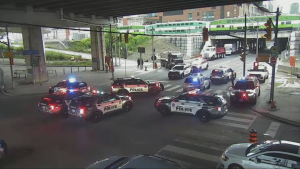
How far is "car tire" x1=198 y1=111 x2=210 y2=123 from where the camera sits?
14.0m

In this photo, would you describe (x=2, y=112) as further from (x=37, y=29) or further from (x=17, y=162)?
(x=37, y=29)

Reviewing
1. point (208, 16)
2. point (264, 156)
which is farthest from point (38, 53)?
point (208, 16)

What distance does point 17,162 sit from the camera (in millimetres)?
9531

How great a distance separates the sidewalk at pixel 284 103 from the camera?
14.9 metres

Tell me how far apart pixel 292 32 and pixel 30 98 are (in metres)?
46.5

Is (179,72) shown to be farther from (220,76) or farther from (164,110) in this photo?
(164,110)

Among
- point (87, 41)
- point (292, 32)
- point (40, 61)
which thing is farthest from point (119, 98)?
point (87, 41)

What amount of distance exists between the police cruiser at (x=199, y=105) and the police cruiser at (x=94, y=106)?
2.83 m

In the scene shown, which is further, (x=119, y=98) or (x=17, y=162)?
(x=119, y=98)

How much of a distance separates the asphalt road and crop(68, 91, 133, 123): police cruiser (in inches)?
19.1

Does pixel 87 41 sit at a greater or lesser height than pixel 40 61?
greater

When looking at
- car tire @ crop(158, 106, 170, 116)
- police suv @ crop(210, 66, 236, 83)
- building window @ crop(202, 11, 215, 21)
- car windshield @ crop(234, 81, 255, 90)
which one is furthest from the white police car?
building window @ crop(202, 11, 215, 21)

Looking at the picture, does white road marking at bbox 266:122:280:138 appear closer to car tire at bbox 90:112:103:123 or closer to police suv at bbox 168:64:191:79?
car tire at bbox 90:112:103:123

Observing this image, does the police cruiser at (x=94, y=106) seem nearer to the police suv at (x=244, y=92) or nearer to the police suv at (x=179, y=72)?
the police suv at (x=244, y=92)
